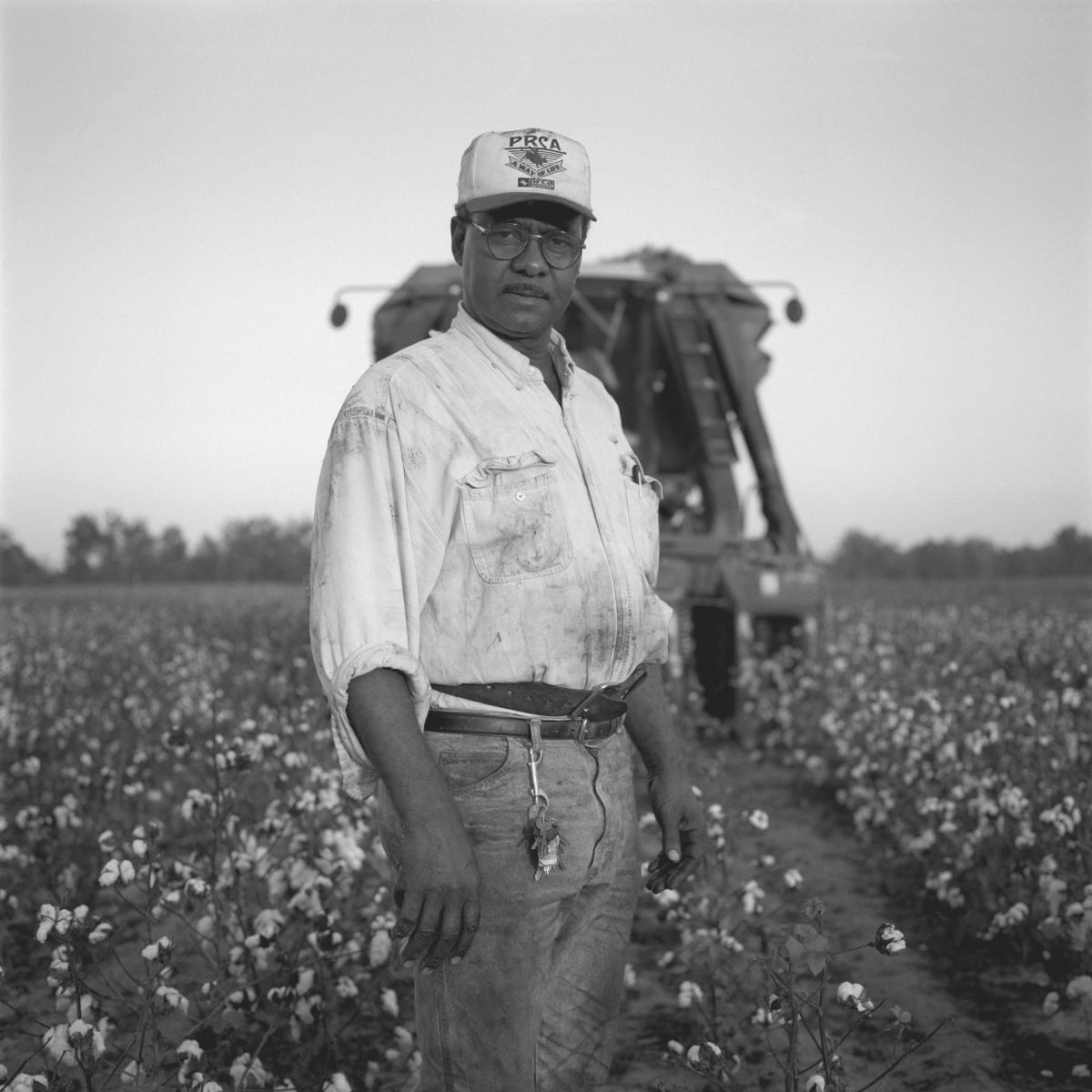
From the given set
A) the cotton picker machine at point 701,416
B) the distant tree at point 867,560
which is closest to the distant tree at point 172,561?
the distant tree at point 867,560

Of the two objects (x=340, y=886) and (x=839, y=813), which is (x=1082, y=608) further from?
(x=340, y=886)

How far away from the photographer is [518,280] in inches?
88.0

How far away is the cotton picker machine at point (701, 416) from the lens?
8281mm

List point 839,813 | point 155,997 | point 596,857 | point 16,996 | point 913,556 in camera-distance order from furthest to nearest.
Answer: point 913,556, point 839,813, point 16,996, point 155,997, point 596,857

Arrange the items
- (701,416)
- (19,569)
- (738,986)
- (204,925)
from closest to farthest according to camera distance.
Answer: (204,925) → (738,986) → (701,416) → (19,569)

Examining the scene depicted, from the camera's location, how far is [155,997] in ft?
9.96

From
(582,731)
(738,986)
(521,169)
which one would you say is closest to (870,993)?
(738,986)

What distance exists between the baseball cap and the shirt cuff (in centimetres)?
89

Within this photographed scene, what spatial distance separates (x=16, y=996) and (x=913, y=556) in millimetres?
43917

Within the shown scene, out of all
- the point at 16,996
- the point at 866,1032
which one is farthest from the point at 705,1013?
the point at 16,996

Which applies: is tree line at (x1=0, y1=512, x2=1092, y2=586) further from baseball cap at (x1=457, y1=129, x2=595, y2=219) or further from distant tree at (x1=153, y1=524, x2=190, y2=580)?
baseball cap at (x1=457, y1=129, x2=595, y2=219)

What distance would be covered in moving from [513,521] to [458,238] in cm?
68

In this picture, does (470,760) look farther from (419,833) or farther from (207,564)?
(207,564)

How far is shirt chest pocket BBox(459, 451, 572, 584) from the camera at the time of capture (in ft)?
6.68
